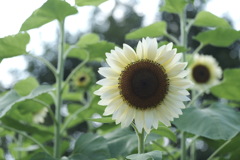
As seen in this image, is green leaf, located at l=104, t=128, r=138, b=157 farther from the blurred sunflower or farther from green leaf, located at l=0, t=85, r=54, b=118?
the blurred sunflower

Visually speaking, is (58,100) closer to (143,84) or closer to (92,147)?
(92,147)

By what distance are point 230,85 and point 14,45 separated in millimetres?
979

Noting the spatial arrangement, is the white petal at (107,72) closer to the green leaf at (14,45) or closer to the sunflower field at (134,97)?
the sunflower field at (134,97)

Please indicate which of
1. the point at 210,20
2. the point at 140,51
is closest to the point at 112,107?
the point at 140,51

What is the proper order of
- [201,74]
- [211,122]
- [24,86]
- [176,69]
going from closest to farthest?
1. [176,69]
2. [211,122]
3. [24,86]
4. [201,74]

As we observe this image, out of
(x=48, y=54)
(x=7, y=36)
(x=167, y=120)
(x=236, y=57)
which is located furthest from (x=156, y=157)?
(x=48, y=54)

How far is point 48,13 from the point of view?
1.72 meters

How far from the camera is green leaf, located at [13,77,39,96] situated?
2.16 metres

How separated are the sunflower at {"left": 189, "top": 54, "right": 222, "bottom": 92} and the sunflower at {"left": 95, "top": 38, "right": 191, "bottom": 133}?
1440mm

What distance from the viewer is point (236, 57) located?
41.6 ft

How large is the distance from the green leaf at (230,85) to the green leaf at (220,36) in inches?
5.4

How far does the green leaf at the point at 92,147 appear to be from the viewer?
5.01 feet

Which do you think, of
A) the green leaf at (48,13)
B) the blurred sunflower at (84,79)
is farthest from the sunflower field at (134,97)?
the blurred sunflower at (84,79)

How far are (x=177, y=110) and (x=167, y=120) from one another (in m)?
0.04
